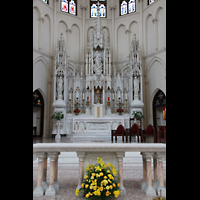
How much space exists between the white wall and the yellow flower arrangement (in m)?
10.9

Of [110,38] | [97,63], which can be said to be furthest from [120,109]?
[110,38]

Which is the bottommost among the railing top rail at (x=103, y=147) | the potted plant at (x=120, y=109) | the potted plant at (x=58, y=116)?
the railing top rail at (x=103, y=147)

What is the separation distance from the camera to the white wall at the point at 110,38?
1384 centimetres

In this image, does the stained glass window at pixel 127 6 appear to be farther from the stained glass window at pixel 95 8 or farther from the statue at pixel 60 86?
the statue at pixel 60 86

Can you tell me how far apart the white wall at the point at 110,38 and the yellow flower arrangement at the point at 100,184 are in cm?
1094

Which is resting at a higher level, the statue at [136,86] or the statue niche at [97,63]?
the statue niche at [97,63]

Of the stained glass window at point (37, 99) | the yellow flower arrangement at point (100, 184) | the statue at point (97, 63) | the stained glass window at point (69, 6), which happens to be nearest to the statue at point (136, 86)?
the statue at point (97, 63)

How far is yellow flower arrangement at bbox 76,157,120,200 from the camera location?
10.2ft

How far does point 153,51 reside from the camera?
14336 mm
